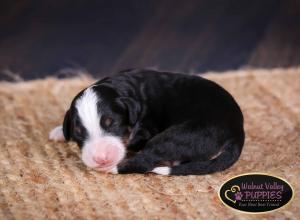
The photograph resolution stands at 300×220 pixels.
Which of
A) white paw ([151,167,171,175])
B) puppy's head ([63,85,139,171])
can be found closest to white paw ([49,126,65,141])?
puppy's head ([63,85,139,171])

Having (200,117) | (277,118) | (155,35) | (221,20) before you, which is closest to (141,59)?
(155,35)

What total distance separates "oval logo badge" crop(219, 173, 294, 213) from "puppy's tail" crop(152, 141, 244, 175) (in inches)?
4.3

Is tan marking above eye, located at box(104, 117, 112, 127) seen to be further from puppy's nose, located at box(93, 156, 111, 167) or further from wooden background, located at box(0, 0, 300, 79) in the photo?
wooden background, located at box(0, 0, 300, 79)

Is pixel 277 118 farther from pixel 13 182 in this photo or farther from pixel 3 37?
pixel 3 37

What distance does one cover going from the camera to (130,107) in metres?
3.41

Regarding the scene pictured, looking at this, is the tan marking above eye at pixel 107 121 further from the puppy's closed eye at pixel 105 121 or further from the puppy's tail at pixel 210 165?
the puppy's tail at pixel 210 165

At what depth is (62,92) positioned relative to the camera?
184 inches

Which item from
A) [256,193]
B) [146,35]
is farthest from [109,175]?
[146,35]

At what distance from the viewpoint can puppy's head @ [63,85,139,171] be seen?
3.21 meters

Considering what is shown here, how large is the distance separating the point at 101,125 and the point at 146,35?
101 inches

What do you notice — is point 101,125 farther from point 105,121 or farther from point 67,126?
point 67,126

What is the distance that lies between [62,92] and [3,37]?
1.18 metres

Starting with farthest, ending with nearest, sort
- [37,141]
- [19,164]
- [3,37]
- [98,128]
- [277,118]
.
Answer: [3,37] < [277,118] < [37,141] < [19,164] < [98,128]

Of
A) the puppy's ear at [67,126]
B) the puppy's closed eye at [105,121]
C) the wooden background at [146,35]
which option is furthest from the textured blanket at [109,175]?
the wooden background at [146,35]
